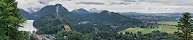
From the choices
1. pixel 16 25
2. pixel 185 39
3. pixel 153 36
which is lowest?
pixel 153 36

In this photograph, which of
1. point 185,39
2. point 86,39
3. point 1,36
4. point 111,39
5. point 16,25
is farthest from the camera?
point 111,39

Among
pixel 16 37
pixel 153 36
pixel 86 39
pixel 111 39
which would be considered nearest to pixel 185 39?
pixel 16 37

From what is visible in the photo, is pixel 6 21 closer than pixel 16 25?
Yes

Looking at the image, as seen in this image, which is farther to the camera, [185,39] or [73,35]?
[73,35]

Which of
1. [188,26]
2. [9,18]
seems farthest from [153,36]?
[9,18]

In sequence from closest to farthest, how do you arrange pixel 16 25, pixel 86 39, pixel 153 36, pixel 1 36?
pixel 1 36
pixel 16 25
pixel 86 39
pixel 153 36

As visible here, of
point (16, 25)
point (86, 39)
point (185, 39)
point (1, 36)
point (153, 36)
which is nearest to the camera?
point (1, 36)

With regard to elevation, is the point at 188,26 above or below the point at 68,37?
above

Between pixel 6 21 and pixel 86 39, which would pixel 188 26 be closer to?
pixel 6 21

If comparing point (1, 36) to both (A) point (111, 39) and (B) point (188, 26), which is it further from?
(A) point (111, 39)
